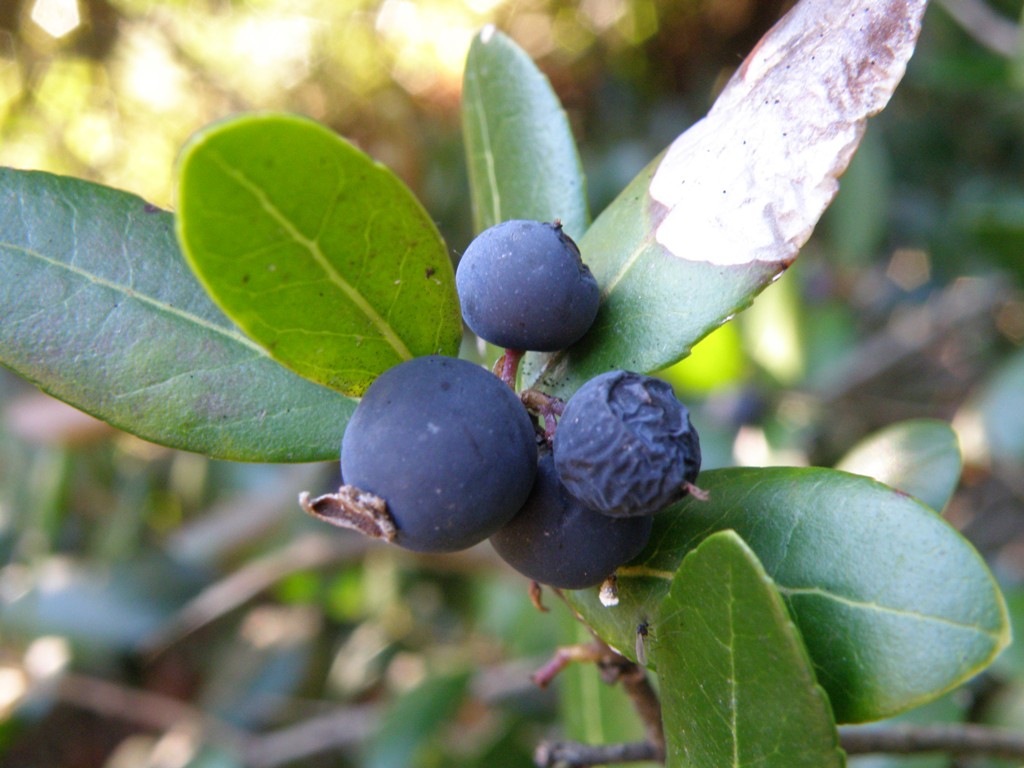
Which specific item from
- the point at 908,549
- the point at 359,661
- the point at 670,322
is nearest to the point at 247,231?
the point at 670,322

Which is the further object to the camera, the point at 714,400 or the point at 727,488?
the point at 714,400

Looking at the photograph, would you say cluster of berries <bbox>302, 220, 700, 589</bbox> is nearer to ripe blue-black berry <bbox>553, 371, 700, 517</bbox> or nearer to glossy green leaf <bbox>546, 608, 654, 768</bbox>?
ripe blue-black berry <bbox>553, 371, 700, 517</bbox>

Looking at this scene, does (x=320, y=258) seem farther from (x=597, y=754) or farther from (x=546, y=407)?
(x=597, y=754)

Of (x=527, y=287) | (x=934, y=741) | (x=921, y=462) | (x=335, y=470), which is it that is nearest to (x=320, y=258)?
(x=527, y=287)

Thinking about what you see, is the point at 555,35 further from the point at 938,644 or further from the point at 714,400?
the point at 938,644

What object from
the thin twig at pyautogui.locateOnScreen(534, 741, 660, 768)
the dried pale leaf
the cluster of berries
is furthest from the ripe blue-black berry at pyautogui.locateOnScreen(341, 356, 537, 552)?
the thin twig at pyautogui.locateOnScreen(534, 741, 660, 768)

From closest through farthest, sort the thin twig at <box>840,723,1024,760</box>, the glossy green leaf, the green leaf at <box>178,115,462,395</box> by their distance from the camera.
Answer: the green leaf at <box>178,115,462,395</box> → the thin twig at <box>840,723,1024,760</box> → the glossy green leaf

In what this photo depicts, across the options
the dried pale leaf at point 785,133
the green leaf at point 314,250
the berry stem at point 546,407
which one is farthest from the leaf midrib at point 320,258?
the dried pale leaf at point 785,133
